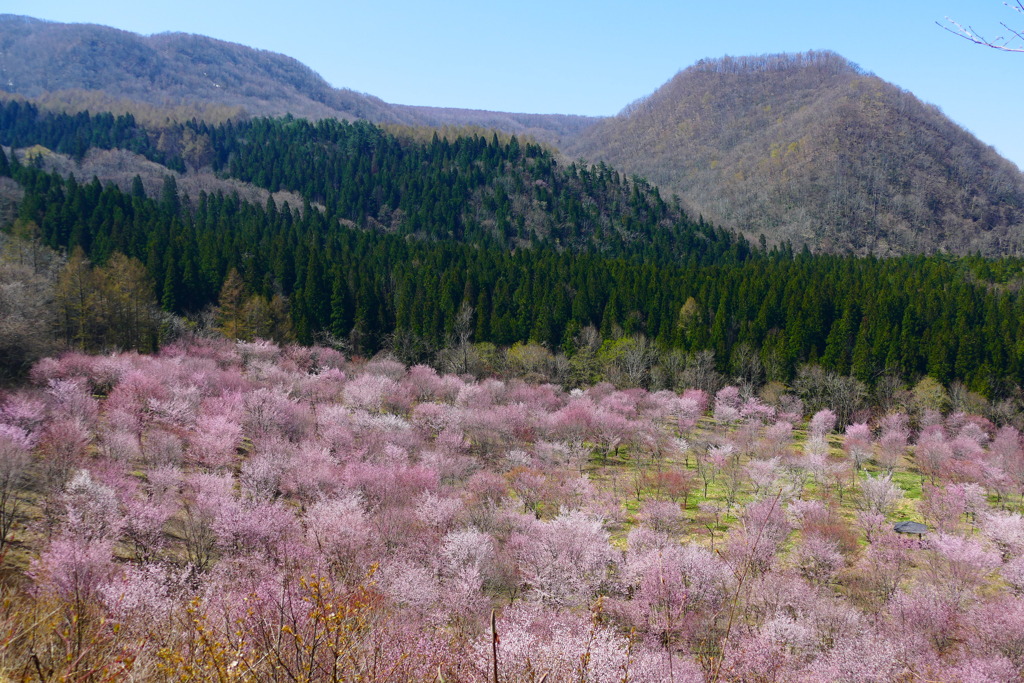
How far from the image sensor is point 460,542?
66.1ft

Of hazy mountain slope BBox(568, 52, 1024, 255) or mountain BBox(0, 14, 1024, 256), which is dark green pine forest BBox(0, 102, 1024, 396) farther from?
mountain BBox(0, 14, 1024, 256)

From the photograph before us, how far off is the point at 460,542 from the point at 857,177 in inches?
6162

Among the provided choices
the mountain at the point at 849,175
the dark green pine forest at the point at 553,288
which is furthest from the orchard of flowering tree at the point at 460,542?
the mountain at the point at 849,175

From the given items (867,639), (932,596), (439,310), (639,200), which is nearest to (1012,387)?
(932,596)

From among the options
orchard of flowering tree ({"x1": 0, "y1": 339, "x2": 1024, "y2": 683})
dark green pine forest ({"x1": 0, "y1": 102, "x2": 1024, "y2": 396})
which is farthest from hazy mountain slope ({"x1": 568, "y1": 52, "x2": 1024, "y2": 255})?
orchard of flowering tree ({"x1": 0, "y1": 339, "x2": 1024, "y2": 683})

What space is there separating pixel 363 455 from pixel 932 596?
26.2 metres

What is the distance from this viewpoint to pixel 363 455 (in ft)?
102

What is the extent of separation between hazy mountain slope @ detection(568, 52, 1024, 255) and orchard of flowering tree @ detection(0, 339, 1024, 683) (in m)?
97.4

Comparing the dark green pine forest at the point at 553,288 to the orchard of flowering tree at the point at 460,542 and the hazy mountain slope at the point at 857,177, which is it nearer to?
the orchard of flowering tree at the point at 460,542

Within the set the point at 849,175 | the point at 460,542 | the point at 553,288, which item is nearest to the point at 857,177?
the point at 849,175

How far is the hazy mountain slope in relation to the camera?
123250mm

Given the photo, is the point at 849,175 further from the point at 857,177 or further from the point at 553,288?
the point at 553,288

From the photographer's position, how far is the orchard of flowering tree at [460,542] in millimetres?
9109

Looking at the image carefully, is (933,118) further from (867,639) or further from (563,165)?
(867,639)
